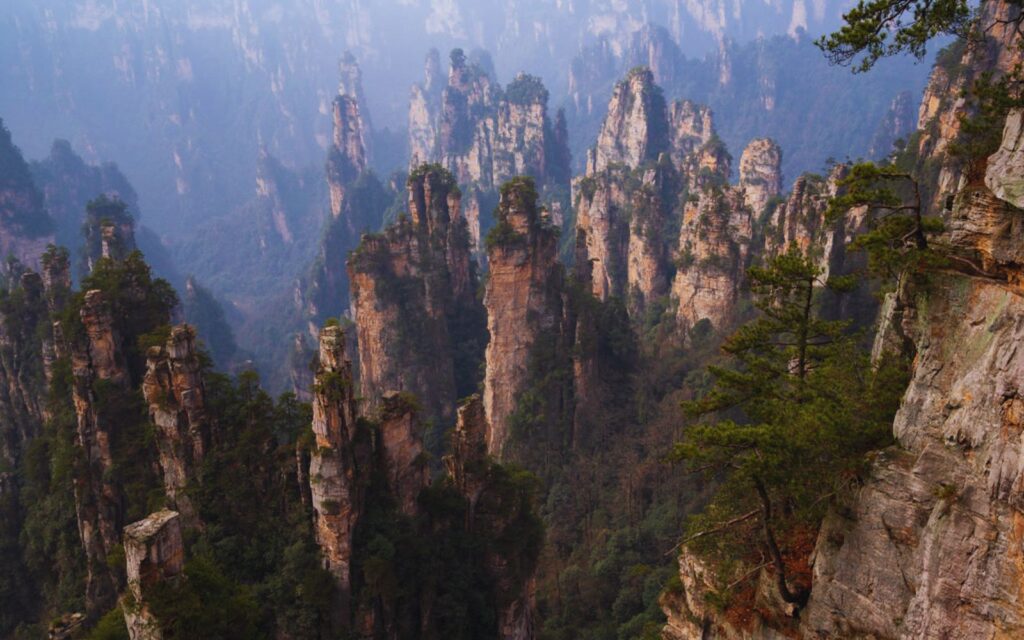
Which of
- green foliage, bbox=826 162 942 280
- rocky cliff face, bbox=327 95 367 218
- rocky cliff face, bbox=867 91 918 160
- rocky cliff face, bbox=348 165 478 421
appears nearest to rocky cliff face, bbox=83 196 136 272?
rocky cliff face, bbox=348 165 478 421

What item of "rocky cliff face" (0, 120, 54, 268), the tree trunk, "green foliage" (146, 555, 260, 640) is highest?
"rocky cliff face" (0, 120, 54, 268)

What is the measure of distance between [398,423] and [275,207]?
11166 cm

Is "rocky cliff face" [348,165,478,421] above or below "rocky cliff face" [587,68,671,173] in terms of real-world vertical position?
below

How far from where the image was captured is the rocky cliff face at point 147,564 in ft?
49.8

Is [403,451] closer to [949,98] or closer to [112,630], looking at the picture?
[112,630]

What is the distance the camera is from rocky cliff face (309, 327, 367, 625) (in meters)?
21.0

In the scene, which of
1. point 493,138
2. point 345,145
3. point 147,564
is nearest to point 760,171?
point 493,138

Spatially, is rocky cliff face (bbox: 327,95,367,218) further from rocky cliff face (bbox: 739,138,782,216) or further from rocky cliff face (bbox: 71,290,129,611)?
rocky cliff face (bbox: 71,290,129,611)

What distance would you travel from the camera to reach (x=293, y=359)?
68.8m

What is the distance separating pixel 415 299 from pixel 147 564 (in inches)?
1277

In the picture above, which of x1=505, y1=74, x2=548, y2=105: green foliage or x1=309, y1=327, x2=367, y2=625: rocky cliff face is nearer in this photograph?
x1=309, y1=327, x2=367, y2=625: rocky cliff face

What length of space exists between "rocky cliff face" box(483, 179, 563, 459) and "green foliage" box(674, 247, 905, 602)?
2626 cm

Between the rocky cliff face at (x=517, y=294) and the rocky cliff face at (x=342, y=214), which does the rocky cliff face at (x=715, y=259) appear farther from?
the rocky cliff face at (x=342, y=214)

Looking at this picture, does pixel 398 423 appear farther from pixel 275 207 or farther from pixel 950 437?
pixel 275 207
